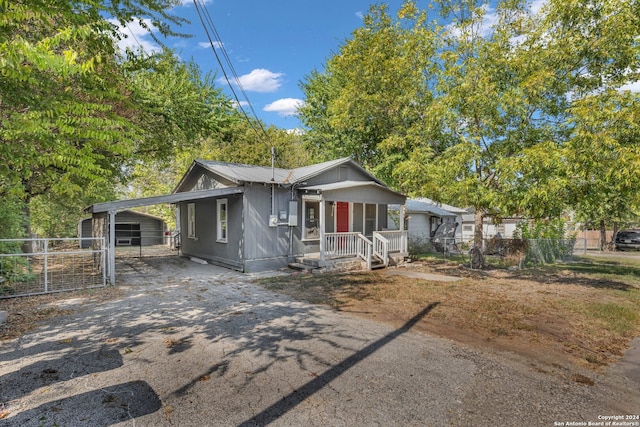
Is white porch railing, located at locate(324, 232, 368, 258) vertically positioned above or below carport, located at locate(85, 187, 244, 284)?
below

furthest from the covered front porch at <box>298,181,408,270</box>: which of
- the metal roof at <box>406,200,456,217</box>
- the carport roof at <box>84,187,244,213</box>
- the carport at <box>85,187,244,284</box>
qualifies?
the metal roof at <box>406,200,456,217</box>

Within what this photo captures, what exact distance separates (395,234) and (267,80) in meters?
9.47

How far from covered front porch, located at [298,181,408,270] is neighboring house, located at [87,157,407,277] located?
0.04 m

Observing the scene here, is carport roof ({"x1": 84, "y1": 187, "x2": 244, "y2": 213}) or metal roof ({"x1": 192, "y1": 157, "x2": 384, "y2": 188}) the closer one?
carport roof ({"x1": 84, "y1": 187, "x2": 244, "y2": 213})

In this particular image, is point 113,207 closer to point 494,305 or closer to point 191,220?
point 191,220

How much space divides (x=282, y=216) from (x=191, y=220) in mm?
5341

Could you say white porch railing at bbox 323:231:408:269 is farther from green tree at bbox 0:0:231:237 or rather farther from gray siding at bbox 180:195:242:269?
green tree at bbox 0:0:231:237

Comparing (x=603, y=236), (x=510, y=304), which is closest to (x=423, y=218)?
(x=603, y=236)

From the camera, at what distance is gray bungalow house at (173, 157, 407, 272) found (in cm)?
1111

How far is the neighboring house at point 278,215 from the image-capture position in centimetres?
1104

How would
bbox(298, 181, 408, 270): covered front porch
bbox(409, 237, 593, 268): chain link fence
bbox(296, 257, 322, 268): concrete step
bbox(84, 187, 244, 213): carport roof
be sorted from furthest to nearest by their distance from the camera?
bbox(409, 237, 593, 268): chain link fence, bbox(298, 181, 408, 270): covered front porch, bbox(296, 257, 322, 268): concrete step, bbox(84, 187, 244, 213): carport roof

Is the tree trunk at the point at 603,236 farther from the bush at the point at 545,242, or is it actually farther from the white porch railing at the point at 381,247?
the white porch railing at the point at 381,247

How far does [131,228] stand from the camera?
75.1 ft

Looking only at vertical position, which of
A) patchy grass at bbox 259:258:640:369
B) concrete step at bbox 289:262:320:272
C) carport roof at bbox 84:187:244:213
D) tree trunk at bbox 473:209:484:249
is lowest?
patchy grass at bbox 259:258:640:369
